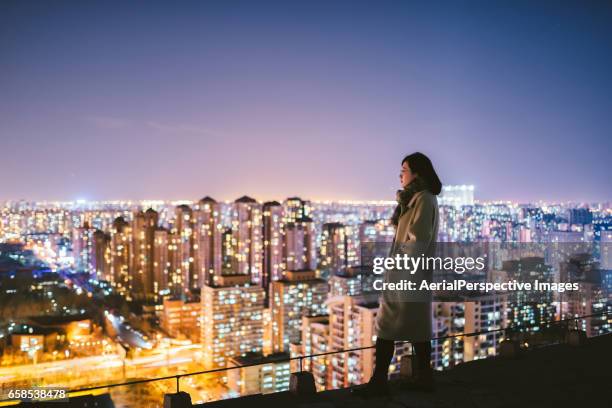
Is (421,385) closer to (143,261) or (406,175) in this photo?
(406,175)

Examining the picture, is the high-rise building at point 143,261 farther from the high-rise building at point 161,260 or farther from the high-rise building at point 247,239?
the high-rise building at point 247,239

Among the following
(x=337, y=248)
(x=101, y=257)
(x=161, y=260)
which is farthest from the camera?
(x=337, y=248)

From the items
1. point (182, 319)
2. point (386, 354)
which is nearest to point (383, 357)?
point (386, 354)

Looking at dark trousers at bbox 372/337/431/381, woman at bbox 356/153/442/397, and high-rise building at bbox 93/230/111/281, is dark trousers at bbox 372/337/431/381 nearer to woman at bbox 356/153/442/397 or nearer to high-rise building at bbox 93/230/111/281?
woman at bbox 356/153/442/397

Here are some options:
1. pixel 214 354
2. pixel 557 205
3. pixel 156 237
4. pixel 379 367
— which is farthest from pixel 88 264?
pixel 379 367

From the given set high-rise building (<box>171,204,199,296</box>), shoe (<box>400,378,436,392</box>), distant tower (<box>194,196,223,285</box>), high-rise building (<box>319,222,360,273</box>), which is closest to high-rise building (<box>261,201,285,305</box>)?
distant tower (<box>194,196,223,285</box>)
